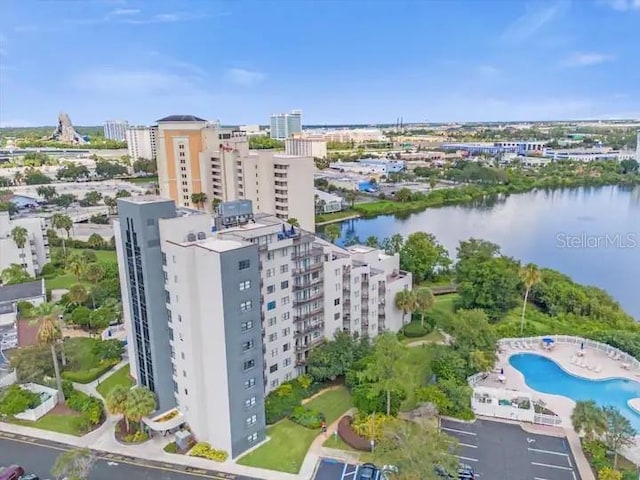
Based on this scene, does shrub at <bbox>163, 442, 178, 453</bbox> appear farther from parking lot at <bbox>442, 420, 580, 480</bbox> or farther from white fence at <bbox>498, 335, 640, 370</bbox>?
white fence at <bbox>498, 335, 640, 370</bbox>

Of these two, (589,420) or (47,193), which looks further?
(47,193)

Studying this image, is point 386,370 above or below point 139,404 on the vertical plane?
above

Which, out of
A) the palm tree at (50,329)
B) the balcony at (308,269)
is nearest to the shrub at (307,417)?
the balcony at (308,269)

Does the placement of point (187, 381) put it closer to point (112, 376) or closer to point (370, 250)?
point (112, 376)

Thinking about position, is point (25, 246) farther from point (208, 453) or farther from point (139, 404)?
point (208, 453)

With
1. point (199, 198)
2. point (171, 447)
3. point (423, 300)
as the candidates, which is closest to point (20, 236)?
point (199, 198)

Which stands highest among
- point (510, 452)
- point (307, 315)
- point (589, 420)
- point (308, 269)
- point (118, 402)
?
point (308, 269)
